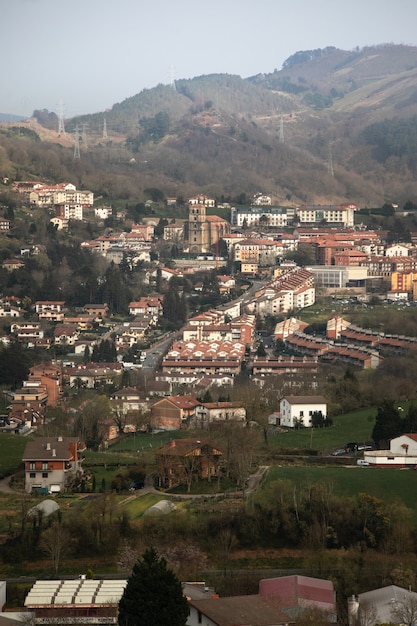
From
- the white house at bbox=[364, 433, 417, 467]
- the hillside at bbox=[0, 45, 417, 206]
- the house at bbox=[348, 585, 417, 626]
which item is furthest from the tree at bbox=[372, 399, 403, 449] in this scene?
the hillside at bbox=[0, 45, 417, 206]

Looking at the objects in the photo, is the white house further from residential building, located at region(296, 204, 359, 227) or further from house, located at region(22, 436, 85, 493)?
residential building, located at region(296, 204, 359, 227)

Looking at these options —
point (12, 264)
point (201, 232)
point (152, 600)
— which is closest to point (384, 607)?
point (152, 600)

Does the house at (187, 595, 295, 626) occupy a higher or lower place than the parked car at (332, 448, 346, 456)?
higher

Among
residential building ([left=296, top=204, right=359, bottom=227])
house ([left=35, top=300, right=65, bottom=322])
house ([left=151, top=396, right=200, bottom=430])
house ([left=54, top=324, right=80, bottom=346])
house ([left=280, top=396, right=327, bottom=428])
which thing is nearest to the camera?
house ([left=280, top=396, right=327, bottom=428])

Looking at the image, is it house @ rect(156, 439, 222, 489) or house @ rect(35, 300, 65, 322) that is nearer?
house @ rect(156, 439, 222, 489)

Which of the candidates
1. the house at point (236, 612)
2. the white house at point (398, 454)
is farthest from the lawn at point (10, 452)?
the house at point (236, 612)

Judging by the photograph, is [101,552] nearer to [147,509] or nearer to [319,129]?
[147,509]

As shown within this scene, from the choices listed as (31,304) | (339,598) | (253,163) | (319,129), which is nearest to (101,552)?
(339,598)
